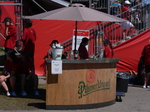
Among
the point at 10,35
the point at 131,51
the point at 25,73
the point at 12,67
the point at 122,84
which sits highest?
the point at 10,35

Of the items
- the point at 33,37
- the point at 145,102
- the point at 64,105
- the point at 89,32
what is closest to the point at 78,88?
the point at 64,105

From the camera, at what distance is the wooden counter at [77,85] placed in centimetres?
801

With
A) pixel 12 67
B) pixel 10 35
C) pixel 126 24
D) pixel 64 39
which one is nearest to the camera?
pixel 12 67

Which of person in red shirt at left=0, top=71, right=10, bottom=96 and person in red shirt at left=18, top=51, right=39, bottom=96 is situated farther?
person in red shirt at left=18, top=51, right=39, bottom=96

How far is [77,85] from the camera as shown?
810cm

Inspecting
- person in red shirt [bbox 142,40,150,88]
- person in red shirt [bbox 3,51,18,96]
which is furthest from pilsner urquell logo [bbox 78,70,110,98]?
person in red shirt [bbox 142,40,150,88]

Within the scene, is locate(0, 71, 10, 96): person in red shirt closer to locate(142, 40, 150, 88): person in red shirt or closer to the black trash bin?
the black trash bin

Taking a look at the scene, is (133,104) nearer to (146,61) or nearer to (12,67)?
(146,61)

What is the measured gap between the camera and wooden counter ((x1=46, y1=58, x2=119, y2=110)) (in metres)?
8.01

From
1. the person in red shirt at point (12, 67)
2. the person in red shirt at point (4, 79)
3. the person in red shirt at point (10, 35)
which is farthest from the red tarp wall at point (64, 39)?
the person in red shirt at point (4, 79)

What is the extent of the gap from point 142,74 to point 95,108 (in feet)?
15.1

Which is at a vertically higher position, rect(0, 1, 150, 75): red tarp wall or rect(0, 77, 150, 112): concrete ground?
rect(0, 1, 150, 75): red tarp wall

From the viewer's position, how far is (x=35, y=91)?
9.83 m

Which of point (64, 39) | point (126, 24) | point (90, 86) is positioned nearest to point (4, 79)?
point (90, 86)
